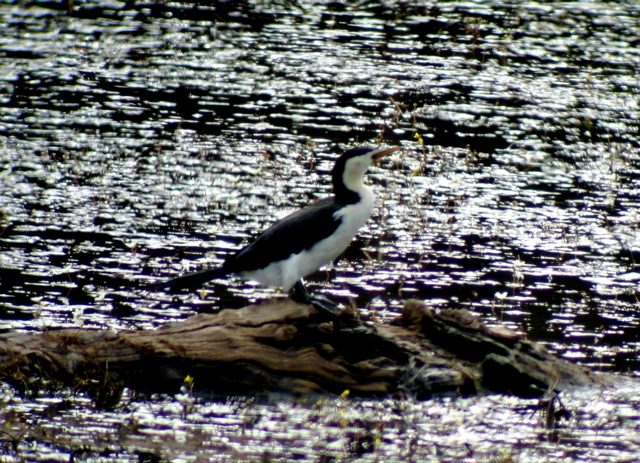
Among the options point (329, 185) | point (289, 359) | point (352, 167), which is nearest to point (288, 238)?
point (352, 167)

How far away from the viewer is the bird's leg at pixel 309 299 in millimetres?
8141

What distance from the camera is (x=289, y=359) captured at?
25.9 feet

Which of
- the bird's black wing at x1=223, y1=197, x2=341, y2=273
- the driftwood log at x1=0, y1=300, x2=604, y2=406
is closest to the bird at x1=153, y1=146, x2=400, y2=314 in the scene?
the bird's black wing at x1=223, y1=197, x2=341, y2=273

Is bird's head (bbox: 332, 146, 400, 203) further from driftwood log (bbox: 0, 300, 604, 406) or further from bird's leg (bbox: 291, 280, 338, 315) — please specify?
driftwood log (bbox: 0, 300, 604, 406)

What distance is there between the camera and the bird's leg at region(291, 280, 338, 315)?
8.14 meters

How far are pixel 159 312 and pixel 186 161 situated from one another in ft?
14.1

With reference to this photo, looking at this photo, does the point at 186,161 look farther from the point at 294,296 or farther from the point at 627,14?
the point at 627,14

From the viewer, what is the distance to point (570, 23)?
20.5 metres

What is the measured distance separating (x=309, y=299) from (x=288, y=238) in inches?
19.5

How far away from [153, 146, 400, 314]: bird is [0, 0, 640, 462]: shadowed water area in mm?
943

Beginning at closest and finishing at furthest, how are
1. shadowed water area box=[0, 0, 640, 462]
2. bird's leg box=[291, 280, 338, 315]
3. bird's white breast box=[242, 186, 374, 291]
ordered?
1. shadowed water area box=[0, 0, 640, 462]
2. bird's leg box=[291, 280, 338, 315]
3. bird's white breast box=[242, 186, 374, 291]

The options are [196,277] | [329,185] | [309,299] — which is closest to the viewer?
[309,299]

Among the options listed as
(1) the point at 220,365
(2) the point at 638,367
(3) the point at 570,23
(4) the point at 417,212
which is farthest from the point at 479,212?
(3) the point at 570,23

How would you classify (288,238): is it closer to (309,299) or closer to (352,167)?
(309,299)
